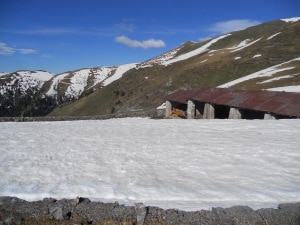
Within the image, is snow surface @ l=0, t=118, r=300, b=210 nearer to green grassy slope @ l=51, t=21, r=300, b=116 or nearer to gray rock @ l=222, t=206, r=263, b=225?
gray rock @ l=222, t=206, r=263, b=225

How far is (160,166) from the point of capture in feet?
47.6

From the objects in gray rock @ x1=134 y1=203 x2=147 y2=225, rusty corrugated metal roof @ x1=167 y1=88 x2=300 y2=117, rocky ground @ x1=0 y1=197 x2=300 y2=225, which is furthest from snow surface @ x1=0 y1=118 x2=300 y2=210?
rusty corrugated metal roof @ x1=167 y1=88 x2=300 y2=117

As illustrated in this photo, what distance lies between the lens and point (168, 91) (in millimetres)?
95750

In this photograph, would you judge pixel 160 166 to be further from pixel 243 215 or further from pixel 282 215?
pixel 282 215

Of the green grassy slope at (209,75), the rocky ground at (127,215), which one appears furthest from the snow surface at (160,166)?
the green grassy slope at (209,75)

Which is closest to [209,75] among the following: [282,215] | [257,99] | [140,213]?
[257,99]

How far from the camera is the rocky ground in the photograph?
8.78 metres

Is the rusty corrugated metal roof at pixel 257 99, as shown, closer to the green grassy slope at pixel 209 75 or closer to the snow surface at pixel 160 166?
the snow surface at pixel 160 166

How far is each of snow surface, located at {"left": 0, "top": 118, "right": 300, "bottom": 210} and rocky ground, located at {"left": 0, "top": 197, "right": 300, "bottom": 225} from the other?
0.82 meters

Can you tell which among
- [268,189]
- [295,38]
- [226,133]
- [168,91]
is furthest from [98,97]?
[268,189]

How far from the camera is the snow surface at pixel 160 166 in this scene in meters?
11.0

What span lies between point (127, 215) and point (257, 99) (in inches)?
1002

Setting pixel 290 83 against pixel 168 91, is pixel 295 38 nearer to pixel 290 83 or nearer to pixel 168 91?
pixel 168 91

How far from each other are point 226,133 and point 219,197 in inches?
461
